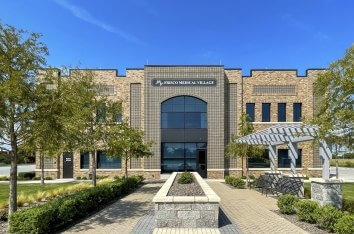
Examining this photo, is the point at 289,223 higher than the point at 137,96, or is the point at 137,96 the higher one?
the point at 137,96

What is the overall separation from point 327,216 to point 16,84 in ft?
28.2

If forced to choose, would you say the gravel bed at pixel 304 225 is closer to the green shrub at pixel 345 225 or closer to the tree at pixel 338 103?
the green shrub at pixel 345 225

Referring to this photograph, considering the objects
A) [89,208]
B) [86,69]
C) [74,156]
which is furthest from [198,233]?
[74,156]

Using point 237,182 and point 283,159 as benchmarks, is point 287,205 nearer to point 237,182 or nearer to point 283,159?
point 237,182

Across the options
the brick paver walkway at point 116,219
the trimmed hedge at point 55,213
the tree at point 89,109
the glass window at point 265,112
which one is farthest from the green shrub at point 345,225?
the glass window at point 265,112

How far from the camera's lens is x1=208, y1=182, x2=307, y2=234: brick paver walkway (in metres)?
9.95

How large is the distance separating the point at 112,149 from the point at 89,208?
585cm

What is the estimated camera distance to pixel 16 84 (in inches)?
368

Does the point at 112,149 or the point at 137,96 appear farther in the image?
the point at 137,96

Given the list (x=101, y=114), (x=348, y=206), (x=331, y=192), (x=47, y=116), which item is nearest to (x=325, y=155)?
(x=331, y=192)

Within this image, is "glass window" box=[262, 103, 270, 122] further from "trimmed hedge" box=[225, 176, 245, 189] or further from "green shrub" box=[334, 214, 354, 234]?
"green shrub" box=[334, 214, 354, 234]

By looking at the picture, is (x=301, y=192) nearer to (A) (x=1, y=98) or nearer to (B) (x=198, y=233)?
(B) (x=198, y=233)

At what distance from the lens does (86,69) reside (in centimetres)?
1850

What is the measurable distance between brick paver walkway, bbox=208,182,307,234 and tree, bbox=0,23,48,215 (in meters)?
6.57
